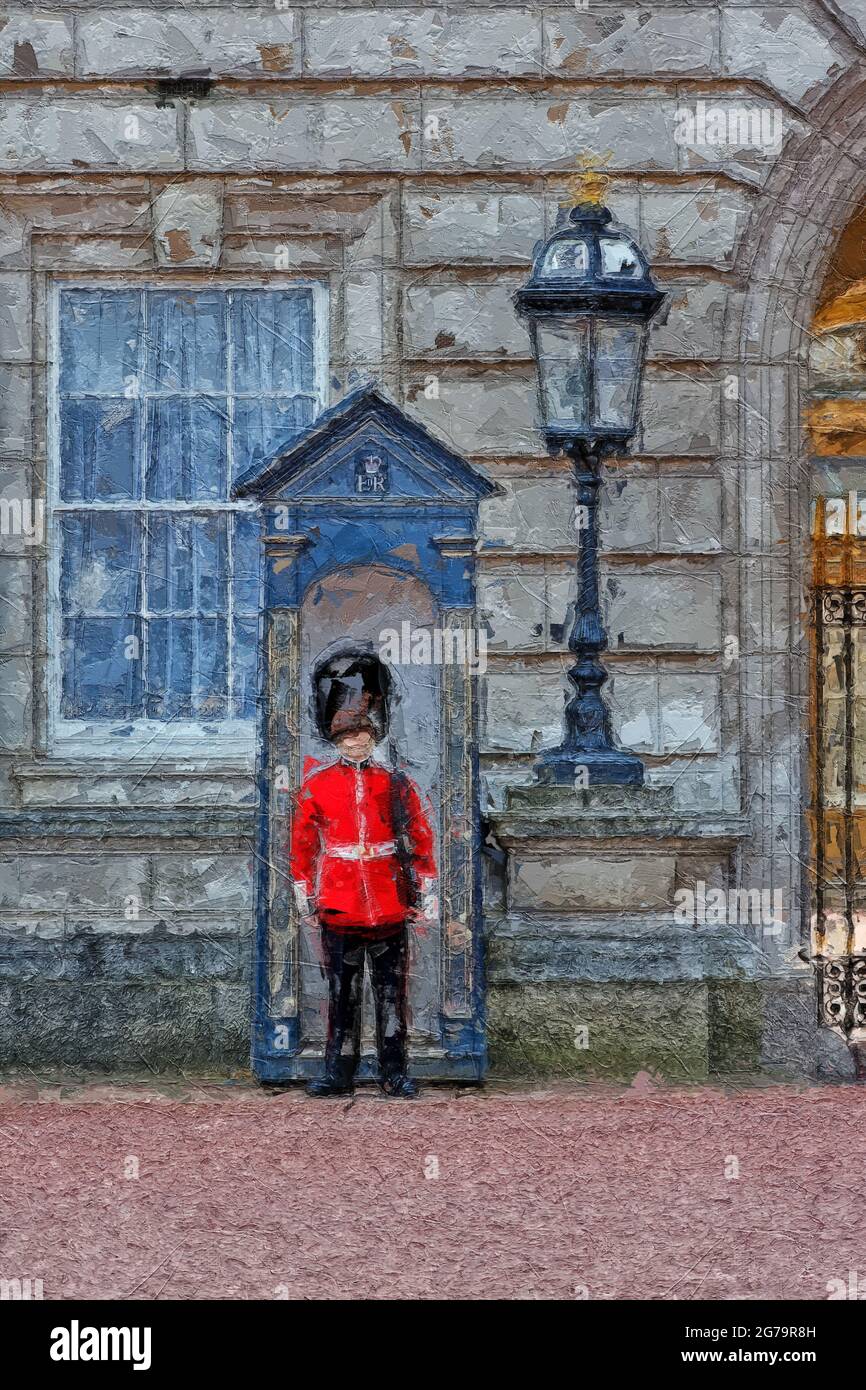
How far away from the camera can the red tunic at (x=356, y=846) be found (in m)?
7.28

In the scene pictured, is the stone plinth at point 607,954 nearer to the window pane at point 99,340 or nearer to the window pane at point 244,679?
the window pane at point 244,679

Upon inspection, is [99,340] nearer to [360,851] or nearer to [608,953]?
[360,851]

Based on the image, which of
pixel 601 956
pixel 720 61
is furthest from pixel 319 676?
pixel 720 61

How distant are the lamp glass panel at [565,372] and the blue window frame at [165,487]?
0.84 meters

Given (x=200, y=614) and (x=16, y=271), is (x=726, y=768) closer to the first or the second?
(x=200, y=614)

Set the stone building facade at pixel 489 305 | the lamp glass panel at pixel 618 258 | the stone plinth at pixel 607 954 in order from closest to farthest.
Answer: the stone plinth at pixel 607 954 → the lamp glass panel at pixel 618 258 → the stone building facade at pixel 489 305

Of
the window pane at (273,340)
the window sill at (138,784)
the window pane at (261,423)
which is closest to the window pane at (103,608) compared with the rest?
the window sill at (138,784)

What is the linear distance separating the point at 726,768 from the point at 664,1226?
231 cm

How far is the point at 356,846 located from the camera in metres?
7.28

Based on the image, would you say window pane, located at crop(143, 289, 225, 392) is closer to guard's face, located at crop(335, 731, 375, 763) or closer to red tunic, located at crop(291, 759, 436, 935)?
guard's face, located at crop(335, 731, 375, 763)

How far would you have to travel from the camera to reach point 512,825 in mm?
7656

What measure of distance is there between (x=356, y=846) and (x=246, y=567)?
132 cm

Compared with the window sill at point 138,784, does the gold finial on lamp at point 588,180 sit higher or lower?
higher

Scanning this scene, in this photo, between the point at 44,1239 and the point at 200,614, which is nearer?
the point at 44,1239
